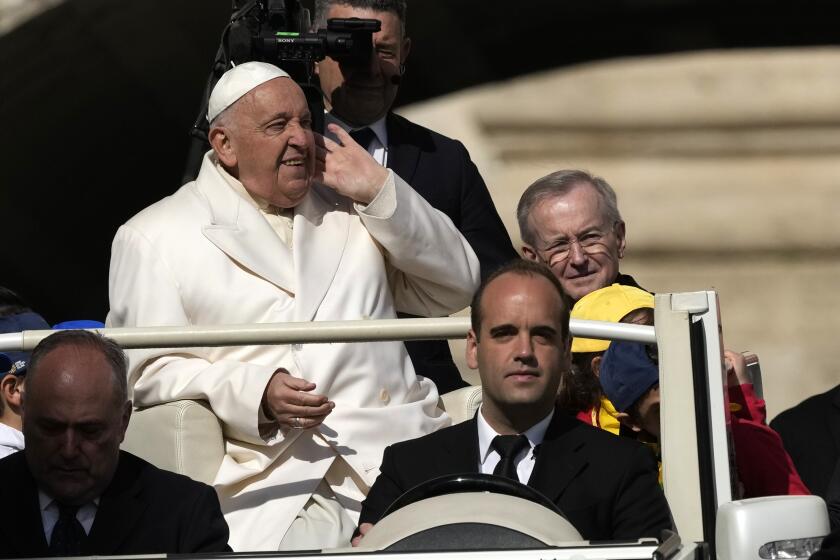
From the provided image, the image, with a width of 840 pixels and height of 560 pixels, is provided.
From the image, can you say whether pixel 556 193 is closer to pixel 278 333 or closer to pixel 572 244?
pixel 572 244

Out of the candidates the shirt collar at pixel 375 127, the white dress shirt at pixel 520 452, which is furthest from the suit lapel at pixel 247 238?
the white dress shirt at pixel 520 452

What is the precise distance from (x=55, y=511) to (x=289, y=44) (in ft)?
5.53

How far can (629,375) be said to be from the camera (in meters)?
3.95

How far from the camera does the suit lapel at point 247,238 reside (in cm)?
455

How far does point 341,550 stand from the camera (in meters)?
3.09

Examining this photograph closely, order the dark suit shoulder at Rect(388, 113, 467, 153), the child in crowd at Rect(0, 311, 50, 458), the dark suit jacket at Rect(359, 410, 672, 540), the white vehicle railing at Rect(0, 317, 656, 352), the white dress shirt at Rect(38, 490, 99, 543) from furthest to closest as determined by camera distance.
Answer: the dark suit shoulder at Rect(388, 113, 467, 153)
the child in crowd at Rect(0, 311, 50, 458)
the white vehicle railing at Rect(0, 317, 656, 352)
the white dress shirt at Rect(38, 490, 99, 543)
the dark suit jacket at Rect(359, 410, 672, 540)

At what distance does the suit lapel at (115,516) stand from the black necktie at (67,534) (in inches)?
1.0

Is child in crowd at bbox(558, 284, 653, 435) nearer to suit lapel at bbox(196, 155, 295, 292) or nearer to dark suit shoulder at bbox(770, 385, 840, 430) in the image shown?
suit lapel at bbox(196, 155, 295, 292)

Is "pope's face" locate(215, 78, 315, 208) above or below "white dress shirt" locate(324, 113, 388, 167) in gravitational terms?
below

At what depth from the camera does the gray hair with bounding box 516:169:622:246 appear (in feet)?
16.0

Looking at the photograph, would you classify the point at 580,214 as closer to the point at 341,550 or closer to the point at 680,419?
the point at 680,419

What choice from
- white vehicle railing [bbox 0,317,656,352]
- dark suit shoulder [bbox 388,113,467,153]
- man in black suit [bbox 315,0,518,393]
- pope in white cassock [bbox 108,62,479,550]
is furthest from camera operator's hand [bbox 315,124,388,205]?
white vehicle railing [bbox 0,317,656,352]

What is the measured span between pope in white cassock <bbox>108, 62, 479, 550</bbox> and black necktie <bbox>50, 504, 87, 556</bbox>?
0.68 metres

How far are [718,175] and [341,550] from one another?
20.4ft
